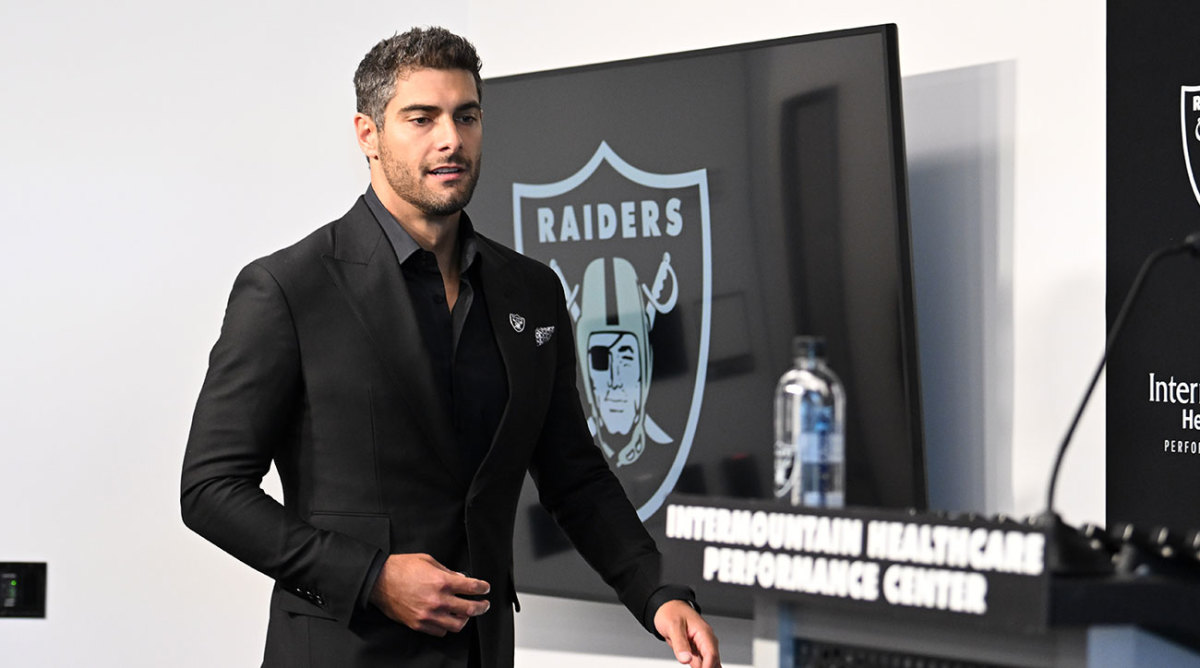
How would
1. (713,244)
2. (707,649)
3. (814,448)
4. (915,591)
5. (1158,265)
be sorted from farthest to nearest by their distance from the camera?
(713,244), (1158,265), (707,649), (814,448), (915,591)

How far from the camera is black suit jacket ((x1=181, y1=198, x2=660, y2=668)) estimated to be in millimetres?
2189

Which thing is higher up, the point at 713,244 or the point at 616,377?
the point at 713,244

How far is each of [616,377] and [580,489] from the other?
→ 0.72 meters

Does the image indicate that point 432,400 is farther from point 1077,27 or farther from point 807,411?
point 1077,27

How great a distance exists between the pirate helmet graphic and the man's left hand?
109 centimetres

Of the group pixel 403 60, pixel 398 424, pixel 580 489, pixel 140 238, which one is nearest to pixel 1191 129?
pixel 580 489

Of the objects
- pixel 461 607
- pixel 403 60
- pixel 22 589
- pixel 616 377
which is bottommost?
pixel 22 589

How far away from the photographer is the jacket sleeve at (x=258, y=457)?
7.05 ft

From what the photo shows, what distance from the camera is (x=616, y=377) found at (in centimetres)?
322

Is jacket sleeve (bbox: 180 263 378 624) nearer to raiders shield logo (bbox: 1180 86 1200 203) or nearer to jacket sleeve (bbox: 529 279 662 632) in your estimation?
jacket sleeve (bbox: 529 279 662 632)

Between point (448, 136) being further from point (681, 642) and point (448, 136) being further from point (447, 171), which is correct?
point (681, 642)

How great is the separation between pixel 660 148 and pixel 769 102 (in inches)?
12.3

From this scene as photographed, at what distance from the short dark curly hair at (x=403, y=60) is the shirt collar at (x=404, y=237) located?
0.15 metres

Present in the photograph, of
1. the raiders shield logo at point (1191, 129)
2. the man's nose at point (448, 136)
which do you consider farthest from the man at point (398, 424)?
the raiders shield logo at point (1191, 129)
